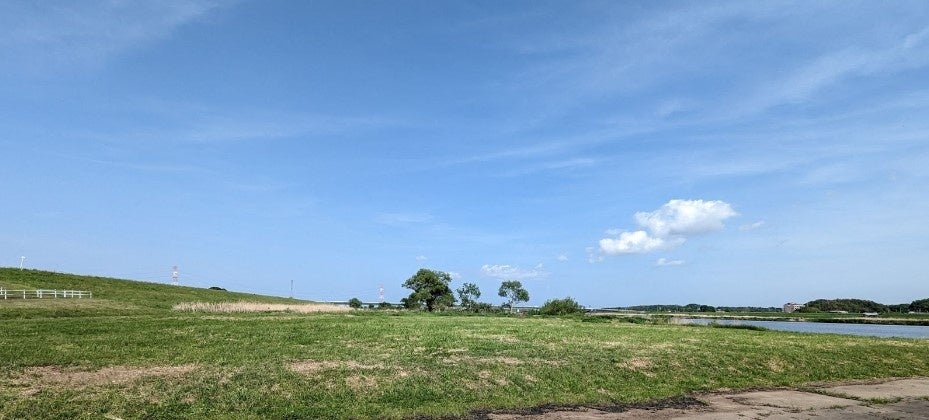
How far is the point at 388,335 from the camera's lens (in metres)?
27.4

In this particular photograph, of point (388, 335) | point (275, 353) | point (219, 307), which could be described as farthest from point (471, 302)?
point (275, 353)

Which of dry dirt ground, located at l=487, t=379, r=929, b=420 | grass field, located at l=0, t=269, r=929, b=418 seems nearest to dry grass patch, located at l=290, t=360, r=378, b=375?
grass field, located at l=0, t=269, r=929, b=418

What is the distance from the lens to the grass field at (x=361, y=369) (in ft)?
42.8

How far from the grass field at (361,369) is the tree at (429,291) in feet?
300

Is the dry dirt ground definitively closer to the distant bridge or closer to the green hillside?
the green hillside

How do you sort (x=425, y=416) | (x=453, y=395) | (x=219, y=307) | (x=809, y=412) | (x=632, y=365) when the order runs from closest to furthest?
(x=425, y=416)
(x=809, y=412)
(x=453, y=395)
(x=632, y=365)
(x=219, y=307)

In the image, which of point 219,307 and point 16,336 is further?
point 219,307

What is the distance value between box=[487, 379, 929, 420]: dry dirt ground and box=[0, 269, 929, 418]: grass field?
1064 mm

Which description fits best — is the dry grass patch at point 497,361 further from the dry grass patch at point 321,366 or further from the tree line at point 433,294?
the tree line at point 433,294

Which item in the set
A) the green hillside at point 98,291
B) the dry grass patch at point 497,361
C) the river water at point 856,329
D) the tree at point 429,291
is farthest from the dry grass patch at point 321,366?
the tree at point 429,291

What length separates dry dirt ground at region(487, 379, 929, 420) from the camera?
1313cm

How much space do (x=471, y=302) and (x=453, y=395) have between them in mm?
107376

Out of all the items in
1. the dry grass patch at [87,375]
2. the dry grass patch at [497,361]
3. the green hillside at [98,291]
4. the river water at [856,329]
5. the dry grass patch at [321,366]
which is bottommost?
the river water at [856,329]

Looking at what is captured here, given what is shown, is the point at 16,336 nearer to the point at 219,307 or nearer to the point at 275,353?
the point at 275,353
